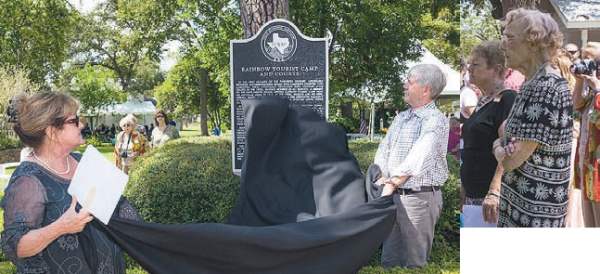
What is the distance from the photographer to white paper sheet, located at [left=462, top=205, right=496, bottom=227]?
4065 mm

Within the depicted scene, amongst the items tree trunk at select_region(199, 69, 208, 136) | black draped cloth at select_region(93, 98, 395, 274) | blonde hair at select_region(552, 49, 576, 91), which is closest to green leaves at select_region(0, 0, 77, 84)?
tree trunk at select_region(199, 69, 208, 136)

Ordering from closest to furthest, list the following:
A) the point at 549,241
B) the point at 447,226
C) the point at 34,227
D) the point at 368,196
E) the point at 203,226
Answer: the point at 34,227 → the point at 203,226 → the point at 368,196 → the point at 549,241 → the point at 447,226

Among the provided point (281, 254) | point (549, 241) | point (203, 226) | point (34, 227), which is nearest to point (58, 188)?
point (34, 227)

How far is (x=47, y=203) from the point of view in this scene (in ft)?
9.29

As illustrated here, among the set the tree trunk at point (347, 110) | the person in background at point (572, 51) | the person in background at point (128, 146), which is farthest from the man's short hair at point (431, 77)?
the tree trunk at point (347, 110)

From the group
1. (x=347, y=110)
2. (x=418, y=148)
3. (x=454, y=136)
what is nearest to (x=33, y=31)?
(x=347, y=110)

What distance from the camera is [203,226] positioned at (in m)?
3.02

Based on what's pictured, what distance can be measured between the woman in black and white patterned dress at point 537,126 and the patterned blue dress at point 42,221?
2198 millimetres

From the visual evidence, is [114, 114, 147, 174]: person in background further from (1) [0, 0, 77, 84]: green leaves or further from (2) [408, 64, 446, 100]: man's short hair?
(1) [0, 0, 77, 84]: green leaves

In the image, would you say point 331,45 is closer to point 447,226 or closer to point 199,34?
point 199,34

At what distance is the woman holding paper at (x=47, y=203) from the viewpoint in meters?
2.75

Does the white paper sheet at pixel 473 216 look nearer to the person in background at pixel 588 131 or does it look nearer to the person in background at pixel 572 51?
the person in background at pixel 588 131

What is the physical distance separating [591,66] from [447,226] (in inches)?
107

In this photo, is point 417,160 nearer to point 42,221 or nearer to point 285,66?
point 285,66
